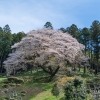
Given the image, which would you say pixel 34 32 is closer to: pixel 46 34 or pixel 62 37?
pixel 46 34

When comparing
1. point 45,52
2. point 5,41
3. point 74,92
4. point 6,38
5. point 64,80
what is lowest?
point 74,92

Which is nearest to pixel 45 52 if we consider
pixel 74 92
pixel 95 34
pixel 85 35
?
pixel 74 92

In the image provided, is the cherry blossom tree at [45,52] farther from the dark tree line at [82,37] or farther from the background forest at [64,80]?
the dark tree line at [82,37]

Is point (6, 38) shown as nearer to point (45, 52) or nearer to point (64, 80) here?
point (45, 52)

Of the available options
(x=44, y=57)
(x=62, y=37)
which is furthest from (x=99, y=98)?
(x=62, y=37)

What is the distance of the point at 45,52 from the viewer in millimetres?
24031

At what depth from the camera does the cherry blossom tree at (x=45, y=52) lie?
948 inches

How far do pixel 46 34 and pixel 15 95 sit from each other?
32.6 feet

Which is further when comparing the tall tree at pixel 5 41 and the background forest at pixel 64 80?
the tall tree at pixel 5 41

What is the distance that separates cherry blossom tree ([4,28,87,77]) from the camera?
24.1 metres

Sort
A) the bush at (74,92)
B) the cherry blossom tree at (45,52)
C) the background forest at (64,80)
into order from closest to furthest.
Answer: the bush at (74,92)
the background forest at (64,80)
the cherry blossom tree at (45,52)

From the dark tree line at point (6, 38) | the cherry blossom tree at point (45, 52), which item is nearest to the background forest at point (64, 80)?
the dark tree line at point (6, 38)

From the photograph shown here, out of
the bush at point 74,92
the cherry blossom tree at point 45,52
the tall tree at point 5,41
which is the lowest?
the bush at point 74,92

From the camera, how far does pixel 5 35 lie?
39625 mm
